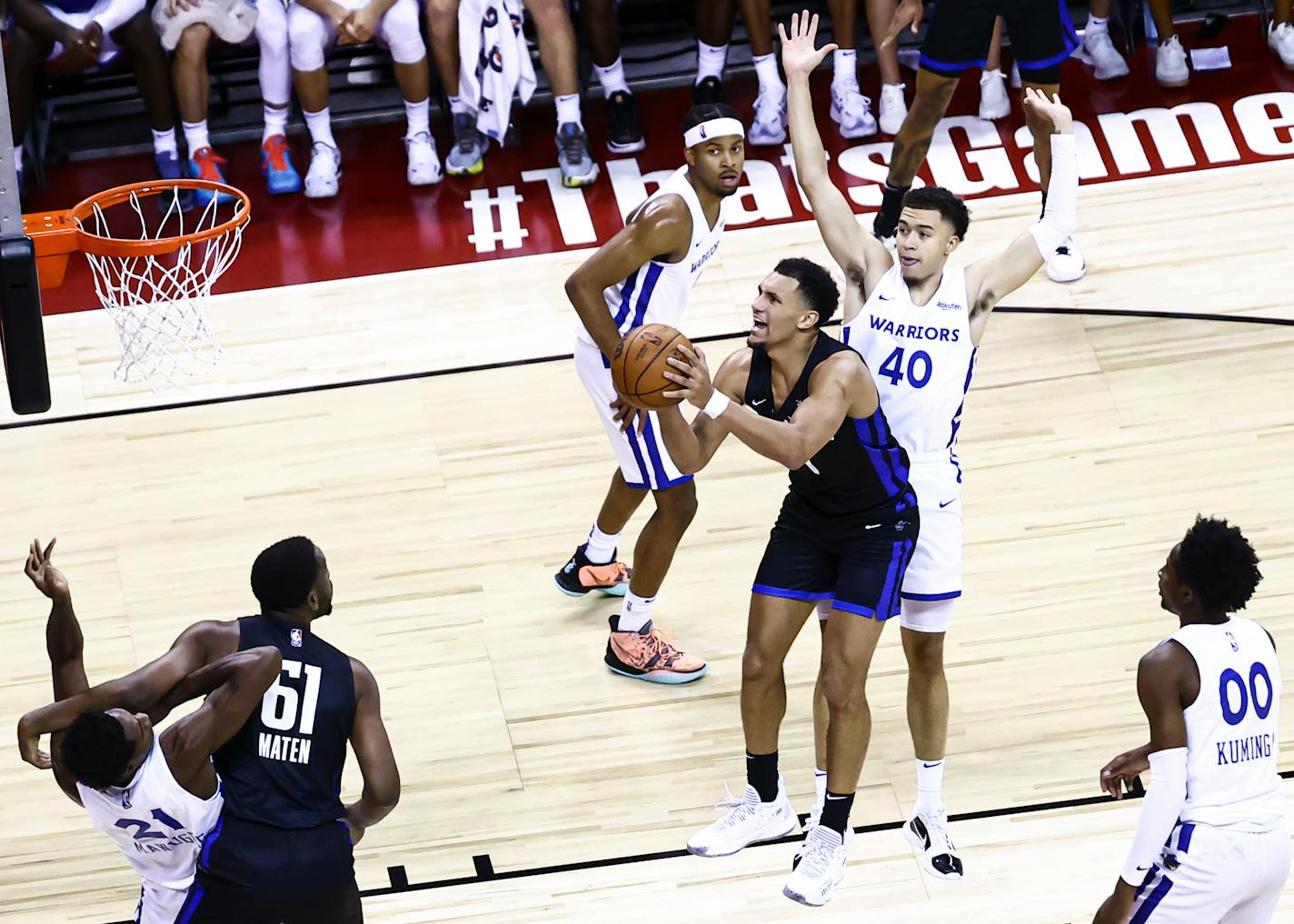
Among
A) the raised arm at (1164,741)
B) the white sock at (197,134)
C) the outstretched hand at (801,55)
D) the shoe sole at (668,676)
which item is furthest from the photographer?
the white sock at (197,134)

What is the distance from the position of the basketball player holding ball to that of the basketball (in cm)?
82

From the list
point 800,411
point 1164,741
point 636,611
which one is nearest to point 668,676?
point 636,611

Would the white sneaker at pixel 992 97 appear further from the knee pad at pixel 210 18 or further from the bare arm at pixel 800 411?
the bare arm at pixel 800 411

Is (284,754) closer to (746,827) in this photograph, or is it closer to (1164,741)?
(746,827)

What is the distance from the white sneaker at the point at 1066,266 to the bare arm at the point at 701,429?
2.96 m

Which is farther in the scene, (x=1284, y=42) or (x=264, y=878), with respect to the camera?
(x=1284, y=42)

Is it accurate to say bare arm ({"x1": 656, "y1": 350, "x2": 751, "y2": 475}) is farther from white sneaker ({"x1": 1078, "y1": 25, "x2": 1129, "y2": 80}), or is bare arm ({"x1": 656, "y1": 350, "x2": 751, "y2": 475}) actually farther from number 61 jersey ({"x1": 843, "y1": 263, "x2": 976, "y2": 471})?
white sneaker ({"x1": 1078, "y1": 25, "x2": 1129, "y2": 80})

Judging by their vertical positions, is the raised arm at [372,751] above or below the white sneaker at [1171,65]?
below

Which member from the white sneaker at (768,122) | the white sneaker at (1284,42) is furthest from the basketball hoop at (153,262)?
the white sneaker at (1284,42)

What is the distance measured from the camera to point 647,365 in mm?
4660

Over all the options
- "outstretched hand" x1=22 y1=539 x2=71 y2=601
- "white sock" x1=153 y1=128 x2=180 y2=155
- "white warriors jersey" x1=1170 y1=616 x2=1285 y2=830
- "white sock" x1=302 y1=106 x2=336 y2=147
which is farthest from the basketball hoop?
"white warriors jersey" x1=1170 y1=616 x2=1285 y2=830

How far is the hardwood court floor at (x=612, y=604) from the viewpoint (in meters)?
5.33

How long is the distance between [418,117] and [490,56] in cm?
43

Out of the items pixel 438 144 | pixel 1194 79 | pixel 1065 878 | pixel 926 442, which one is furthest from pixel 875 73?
pixel 1065 878
